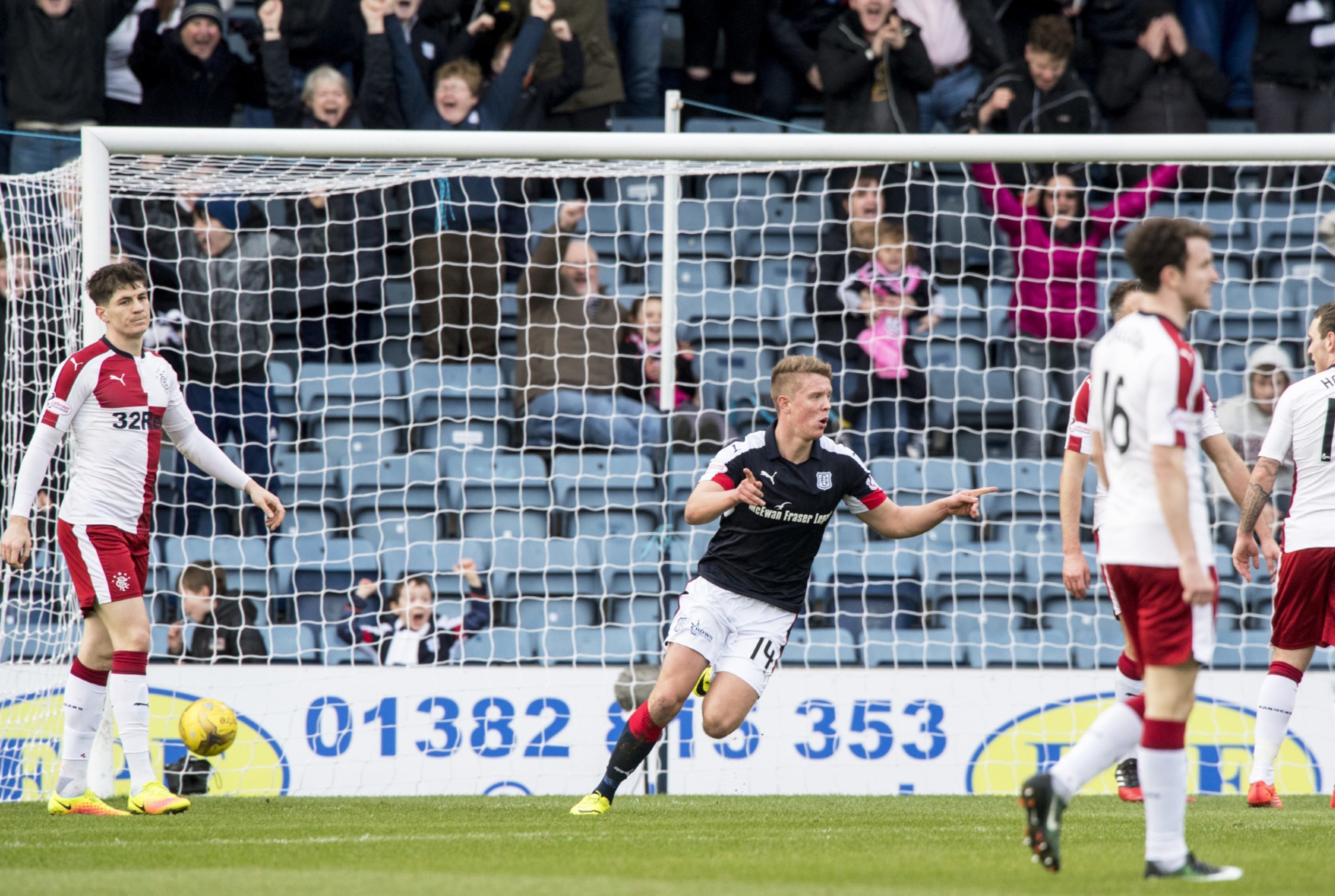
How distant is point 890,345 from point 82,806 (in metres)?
6.23

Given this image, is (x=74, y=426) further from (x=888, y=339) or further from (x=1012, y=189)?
(x=1012, y=189)

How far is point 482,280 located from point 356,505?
1.92m

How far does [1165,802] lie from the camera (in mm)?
4246

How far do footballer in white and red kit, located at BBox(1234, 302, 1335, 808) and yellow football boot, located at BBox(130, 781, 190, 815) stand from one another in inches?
204

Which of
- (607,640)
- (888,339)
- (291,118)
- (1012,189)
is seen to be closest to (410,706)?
(607,640)

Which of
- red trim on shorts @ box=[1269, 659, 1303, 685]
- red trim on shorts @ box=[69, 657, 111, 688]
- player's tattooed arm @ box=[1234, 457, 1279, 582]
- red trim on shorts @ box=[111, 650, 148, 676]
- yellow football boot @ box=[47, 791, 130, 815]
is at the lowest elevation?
yellow football boot @ box=[47, 791, 130, 815]

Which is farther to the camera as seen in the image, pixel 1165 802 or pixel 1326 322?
pixel 1326 322

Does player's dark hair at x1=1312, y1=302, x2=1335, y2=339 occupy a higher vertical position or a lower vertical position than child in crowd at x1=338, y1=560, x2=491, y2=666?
higher

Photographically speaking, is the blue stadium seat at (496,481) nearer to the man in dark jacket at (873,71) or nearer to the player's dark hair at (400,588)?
the player's dark hair at (400,588)

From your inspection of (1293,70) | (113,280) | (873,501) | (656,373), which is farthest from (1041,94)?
(113,280)

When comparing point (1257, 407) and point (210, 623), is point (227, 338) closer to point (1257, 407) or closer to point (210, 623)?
point (210, 623)

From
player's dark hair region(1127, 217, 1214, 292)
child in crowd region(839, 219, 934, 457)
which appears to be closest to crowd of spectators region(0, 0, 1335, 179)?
child in crowd region(839, 219, 934, 457)

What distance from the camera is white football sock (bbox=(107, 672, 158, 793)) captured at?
6.64 metres

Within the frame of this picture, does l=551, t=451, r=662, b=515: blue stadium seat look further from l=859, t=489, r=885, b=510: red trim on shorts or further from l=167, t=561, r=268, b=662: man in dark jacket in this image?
l=859, t=489, r=885, b=510: red trim on shorts
